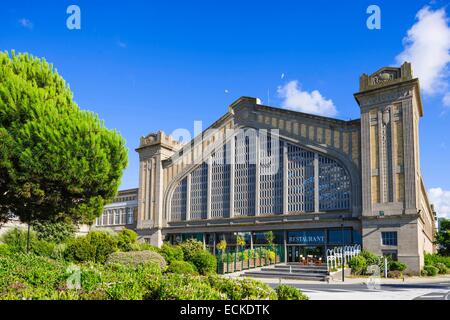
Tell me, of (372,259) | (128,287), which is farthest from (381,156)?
(128,287)

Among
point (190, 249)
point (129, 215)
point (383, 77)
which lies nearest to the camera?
point (190, 249)

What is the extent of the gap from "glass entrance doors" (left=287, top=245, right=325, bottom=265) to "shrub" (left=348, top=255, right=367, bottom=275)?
6.87 meters

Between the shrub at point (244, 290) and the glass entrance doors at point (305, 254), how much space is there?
3162 cm

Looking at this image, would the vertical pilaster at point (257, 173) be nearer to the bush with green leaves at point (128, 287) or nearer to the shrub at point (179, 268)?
the shrub at point (179, 268)

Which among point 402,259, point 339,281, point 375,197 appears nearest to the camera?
point 339,281

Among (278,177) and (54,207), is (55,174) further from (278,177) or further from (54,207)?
(278,177)

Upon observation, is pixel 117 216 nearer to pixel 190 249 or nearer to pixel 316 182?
pixel 190 249

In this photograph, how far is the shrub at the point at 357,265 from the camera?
114ft

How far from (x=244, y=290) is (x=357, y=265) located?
26481 millimetres

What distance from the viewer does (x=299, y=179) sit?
46188 millimetres

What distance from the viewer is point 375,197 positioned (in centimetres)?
3966

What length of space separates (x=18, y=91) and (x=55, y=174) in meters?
4.60

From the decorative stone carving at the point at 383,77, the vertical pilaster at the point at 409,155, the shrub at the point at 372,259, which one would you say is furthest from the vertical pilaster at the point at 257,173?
the vertical pilaster at the point at 409,155
